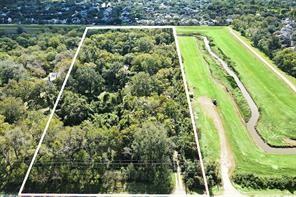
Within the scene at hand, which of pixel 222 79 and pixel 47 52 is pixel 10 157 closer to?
pixel 47 52

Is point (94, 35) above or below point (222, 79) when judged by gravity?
above

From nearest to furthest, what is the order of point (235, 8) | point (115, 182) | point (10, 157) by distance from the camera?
point (115, 182) → point (10, 157) → point (235, 8)

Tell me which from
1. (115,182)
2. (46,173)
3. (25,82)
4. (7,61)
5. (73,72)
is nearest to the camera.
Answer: (46,173)

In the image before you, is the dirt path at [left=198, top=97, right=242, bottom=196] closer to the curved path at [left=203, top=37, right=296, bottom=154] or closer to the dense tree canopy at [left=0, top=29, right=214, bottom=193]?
the curved path at [left=203, top=37, right=296, bottom=154]

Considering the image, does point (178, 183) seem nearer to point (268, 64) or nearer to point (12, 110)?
point (12, 110)

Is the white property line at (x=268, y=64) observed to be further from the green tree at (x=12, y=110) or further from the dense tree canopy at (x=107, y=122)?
the green tree at (x=12, y=110)

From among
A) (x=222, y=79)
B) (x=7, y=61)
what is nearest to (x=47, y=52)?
(x=7, y=61)

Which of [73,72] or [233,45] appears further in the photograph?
[233,45]
